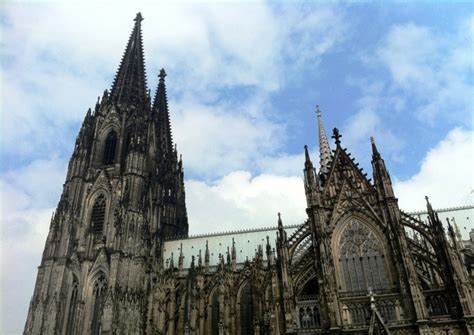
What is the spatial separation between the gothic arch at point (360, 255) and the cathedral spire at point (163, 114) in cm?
3584

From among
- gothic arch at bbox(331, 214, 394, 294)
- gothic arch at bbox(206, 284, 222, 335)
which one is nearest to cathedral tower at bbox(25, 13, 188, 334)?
gothic arch at bbox(206, 284, 222, 335)

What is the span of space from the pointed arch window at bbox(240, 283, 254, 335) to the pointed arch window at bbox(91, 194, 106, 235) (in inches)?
606

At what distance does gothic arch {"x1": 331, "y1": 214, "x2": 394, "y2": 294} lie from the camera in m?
27.1

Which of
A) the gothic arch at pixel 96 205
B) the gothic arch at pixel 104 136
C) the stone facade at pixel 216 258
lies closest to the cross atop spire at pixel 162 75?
the stone facade at pixel 216 258

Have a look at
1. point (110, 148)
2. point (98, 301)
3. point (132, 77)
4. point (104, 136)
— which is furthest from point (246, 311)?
point (132, 77)

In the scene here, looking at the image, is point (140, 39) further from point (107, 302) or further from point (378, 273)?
point (378, 273)

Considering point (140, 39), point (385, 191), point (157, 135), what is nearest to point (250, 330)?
point (385, 191)

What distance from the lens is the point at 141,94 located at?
53656 mm

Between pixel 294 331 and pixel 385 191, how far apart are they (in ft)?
37.3

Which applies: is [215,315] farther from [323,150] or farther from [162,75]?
[162,75]

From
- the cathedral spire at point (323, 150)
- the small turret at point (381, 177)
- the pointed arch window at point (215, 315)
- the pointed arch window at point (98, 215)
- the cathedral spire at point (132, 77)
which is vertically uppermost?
the cathedral spire at point (132, 77)

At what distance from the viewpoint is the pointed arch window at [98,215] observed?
41.8 metres

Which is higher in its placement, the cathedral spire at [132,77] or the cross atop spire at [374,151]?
the cathedral spire at [132,77]

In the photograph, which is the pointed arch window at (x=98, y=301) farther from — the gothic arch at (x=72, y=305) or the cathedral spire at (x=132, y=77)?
the cathedral spire at (x=132, y=77)
